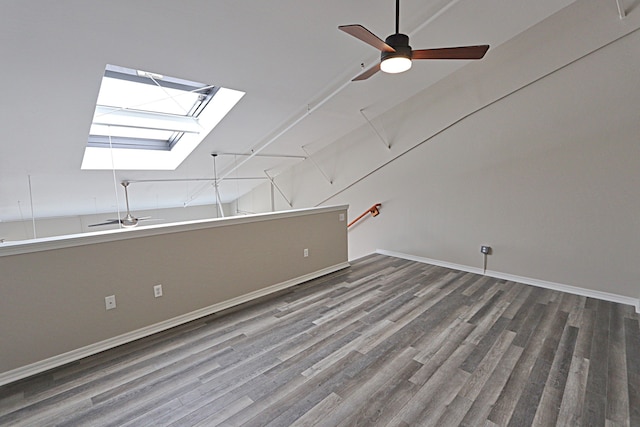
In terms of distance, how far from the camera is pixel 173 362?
7.56 feet

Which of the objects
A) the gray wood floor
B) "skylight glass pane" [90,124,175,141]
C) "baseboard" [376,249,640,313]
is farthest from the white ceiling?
"baseboard" [376,249,640,313]

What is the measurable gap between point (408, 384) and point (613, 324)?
2365mm

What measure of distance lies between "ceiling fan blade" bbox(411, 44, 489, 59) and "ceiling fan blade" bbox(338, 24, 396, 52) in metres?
0.25

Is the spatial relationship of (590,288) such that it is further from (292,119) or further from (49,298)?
(49,298)

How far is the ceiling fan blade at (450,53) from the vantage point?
213 cm

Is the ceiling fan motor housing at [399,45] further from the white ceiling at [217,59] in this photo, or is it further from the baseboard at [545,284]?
the baseboard at [545,284]

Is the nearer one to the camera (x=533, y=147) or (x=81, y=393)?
(x=81, y=393)

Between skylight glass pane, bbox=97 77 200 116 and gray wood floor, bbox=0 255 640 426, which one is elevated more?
skylight glass pane, bbox=97 77 200 116

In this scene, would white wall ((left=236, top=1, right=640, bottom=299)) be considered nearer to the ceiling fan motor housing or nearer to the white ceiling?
the white ceiling

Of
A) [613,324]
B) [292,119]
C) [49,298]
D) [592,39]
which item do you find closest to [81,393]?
[49,298]

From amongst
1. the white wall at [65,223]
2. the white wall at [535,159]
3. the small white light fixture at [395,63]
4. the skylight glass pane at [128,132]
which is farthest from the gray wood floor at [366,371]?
the skylight glass pane at [128,132]

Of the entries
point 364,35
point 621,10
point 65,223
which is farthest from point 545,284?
point 65,223

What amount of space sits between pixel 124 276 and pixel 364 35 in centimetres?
278

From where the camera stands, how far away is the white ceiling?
2.24 m
